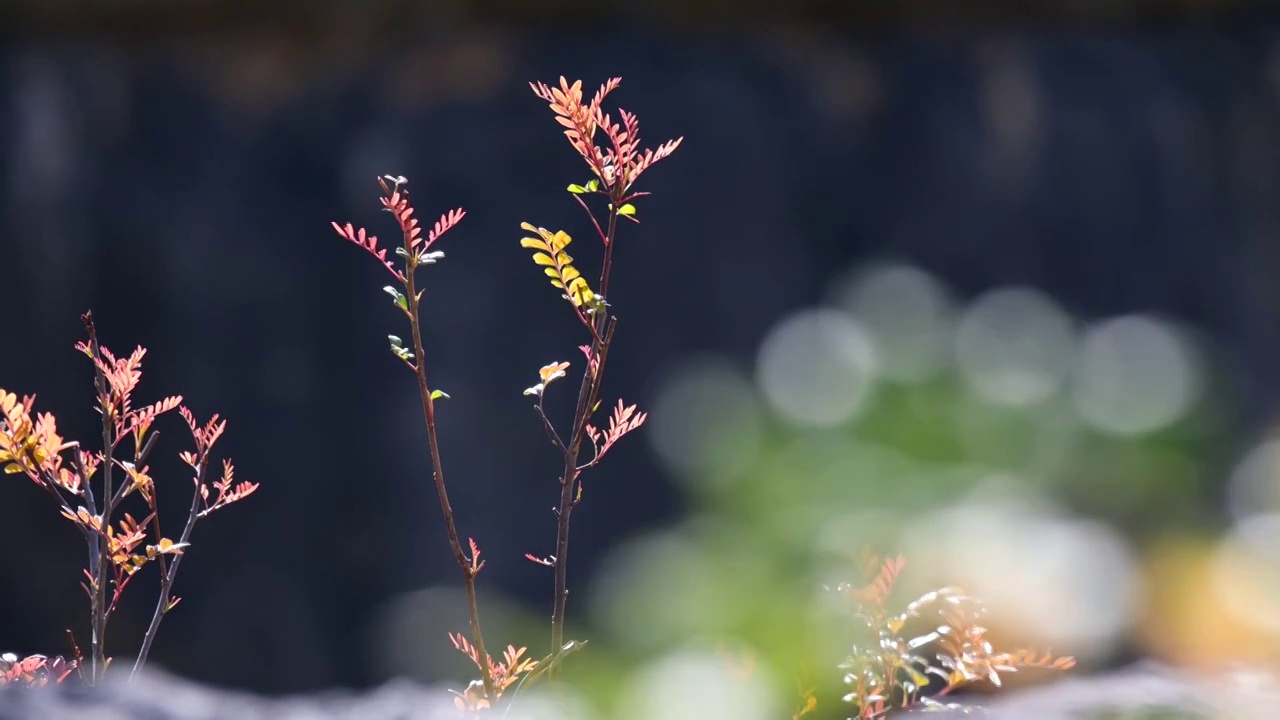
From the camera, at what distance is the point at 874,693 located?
1.00 metres

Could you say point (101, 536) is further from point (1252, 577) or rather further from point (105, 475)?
point (1252, 577)

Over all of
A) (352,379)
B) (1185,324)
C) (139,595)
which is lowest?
(139,595)

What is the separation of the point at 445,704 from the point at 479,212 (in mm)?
3304

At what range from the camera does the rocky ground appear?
2.39 feet

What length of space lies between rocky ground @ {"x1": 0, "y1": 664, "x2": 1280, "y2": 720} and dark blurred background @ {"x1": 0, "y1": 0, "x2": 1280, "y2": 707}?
307cm

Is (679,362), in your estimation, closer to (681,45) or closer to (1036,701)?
(681,45)

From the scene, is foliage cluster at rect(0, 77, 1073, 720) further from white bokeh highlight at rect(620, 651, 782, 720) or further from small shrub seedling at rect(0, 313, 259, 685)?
white bokeh highlight at rect(620, 651, 782, 720)

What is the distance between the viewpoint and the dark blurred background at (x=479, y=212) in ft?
13.6

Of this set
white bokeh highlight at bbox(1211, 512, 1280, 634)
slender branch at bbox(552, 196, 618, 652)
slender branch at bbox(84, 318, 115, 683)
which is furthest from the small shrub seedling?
white bokeh highlight at bbox(1211, 512, 1280, 634)

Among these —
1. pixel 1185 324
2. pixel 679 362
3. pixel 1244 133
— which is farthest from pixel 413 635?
pixel 1244 133

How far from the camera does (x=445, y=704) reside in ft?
3.28

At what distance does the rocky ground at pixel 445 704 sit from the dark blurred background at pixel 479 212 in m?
3.07

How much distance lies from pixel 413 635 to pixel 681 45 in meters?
2.24

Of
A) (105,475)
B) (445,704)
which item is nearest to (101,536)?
(105,475)
